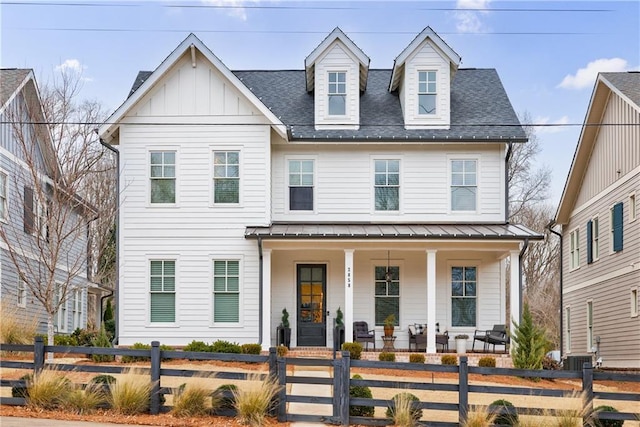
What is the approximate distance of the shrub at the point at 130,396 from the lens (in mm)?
14523

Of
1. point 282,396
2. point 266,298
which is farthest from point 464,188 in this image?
point 282,396

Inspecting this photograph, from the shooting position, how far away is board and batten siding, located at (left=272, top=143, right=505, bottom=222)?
25.5 meters

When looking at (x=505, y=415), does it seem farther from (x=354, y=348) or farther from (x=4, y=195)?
(x=4, y=195)

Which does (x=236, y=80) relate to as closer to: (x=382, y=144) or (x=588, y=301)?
(x=382, y=144)

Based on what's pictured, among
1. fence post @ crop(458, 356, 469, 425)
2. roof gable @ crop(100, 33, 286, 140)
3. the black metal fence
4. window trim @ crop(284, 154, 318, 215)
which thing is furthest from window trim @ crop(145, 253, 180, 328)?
fence post @ crop(458, 356, 469, 425)

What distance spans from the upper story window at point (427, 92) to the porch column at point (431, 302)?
4.68 metres

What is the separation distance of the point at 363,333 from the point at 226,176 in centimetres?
585

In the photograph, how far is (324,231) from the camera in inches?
947

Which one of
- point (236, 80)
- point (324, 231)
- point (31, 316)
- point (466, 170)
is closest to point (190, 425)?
point (324, 231)

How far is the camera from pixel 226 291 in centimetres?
2408

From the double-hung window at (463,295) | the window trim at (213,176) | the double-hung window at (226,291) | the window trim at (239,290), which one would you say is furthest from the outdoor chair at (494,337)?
the window trim at (213,176)

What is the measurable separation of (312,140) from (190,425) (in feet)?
41.7

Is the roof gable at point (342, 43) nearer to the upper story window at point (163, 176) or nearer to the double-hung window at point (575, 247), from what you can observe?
the upper story window at point (163, 176)

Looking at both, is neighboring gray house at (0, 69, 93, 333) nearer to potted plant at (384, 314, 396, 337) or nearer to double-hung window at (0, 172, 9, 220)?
double-hung window at (0, 172, 9, 220)
